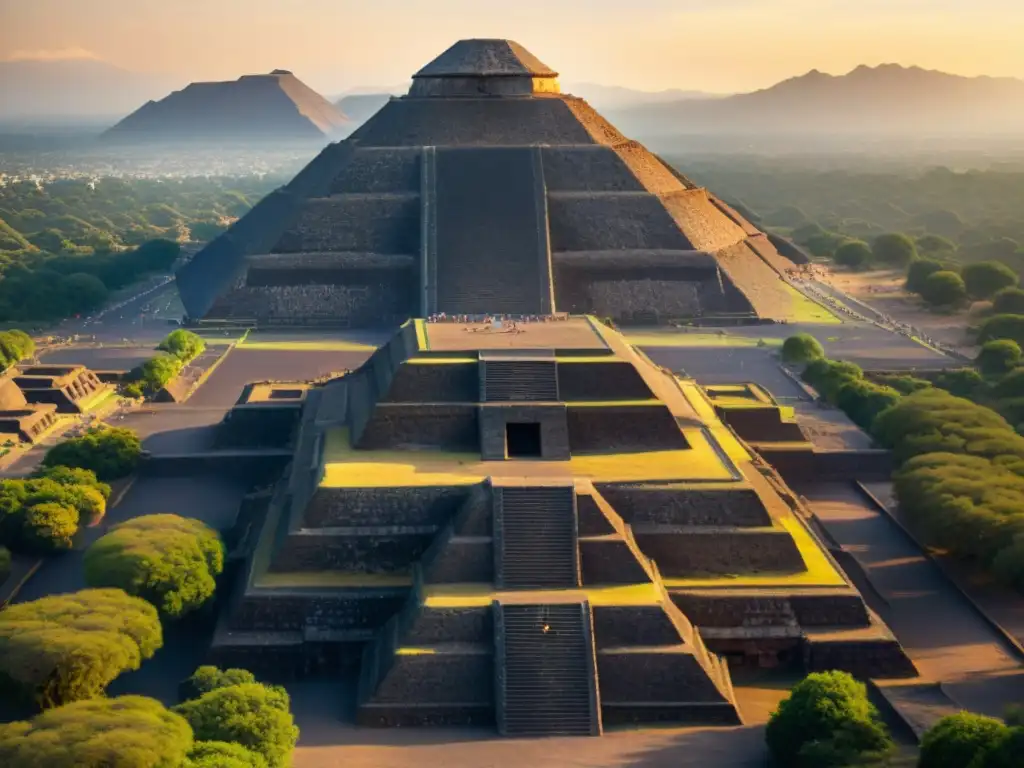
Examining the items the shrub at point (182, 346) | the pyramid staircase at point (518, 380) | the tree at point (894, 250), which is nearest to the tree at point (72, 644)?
the pyramid staircase at point (518, 380)

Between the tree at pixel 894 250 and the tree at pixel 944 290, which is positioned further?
the tree at pixel 894 250

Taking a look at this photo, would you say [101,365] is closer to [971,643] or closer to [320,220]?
[320,220]

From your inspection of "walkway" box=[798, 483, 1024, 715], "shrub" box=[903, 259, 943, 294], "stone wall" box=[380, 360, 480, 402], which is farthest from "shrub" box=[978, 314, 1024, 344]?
"stone wall" box=[380, 360, 480, 402]

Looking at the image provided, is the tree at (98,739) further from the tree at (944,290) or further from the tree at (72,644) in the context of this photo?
the tree at (944,290)

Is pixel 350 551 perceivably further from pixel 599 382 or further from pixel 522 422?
pixel 599 382

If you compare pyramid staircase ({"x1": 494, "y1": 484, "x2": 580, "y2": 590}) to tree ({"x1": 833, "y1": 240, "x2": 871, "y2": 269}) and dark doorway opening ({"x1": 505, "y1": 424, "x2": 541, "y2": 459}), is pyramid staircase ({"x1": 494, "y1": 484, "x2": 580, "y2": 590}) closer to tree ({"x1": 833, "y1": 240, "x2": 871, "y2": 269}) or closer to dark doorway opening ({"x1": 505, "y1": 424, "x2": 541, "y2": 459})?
dark doorway opening ({"x1": 505, "y1": 424, "x2": 541, "y2": 459})

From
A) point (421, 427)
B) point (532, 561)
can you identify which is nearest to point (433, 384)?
point (421, 427)

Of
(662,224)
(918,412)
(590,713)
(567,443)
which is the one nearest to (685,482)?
(567,443)
